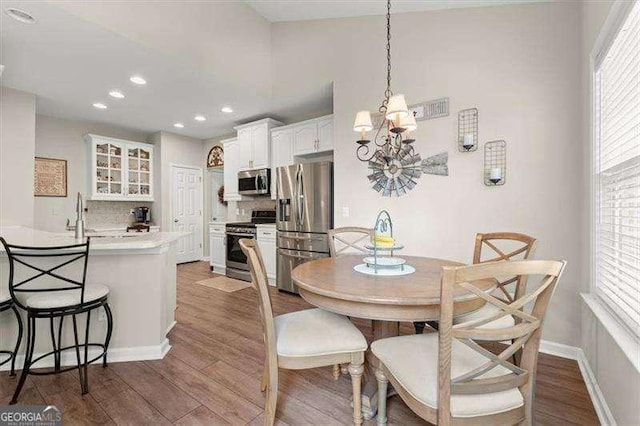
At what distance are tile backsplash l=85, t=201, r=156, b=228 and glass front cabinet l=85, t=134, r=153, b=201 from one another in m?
0.27

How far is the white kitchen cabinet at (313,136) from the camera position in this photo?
414 centimetres

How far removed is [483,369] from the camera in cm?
106

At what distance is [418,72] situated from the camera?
115 inches

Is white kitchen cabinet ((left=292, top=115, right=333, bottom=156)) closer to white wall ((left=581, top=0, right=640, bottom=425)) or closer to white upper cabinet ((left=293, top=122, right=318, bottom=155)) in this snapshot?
white upper cabinet ((left=293, top=122, right=318, bottom=155))

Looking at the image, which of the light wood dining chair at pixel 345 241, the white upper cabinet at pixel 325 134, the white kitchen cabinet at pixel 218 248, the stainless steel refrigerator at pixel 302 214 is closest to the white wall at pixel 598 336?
the light wood dining chair at pixel 345 241

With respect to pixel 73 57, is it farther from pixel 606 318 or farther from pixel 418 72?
pixel 606 318

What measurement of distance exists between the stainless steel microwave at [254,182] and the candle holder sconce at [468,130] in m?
3.04

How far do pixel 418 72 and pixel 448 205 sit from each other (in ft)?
4.45

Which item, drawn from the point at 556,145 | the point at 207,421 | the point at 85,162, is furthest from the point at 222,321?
the point at 85,162

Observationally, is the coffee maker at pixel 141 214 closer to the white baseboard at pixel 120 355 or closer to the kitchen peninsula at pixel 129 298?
the kitchen peninsula at pixel 129 298

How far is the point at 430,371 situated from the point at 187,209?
6052 mm

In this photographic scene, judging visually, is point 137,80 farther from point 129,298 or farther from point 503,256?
point 503,256

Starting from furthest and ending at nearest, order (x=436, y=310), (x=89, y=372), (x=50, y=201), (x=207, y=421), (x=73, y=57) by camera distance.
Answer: (x=50, y=201)
(x=73, y=57)
(x=89, y=372)
(x=207, y=421)
(x=436, y=310)

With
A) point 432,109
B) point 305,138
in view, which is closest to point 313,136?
point 305,138
